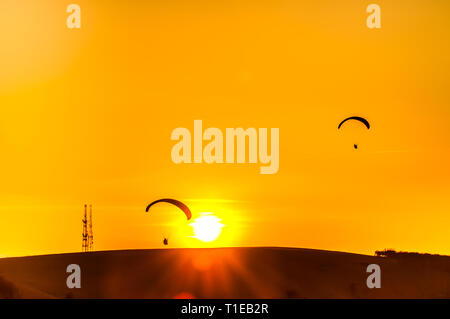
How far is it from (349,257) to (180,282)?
70.7 feet

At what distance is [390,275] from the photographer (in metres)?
81.2

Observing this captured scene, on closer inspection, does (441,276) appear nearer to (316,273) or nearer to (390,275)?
(390,275)

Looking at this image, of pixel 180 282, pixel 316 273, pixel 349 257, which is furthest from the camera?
pixel 349 257
